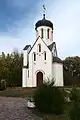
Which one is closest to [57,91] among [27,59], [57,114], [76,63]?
[57,114]

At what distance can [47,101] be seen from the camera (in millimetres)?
11586

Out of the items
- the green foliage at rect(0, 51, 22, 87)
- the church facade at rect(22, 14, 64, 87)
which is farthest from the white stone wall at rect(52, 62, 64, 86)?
the green foliage at rect(0, 51, 22, 87)

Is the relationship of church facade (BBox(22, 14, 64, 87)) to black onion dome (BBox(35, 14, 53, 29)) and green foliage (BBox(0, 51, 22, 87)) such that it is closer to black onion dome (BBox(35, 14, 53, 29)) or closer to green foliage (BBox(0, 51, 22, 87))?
black onion dome (BBox(35, 14, 53, 29))

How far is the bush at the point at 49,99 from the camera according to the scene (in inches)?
451

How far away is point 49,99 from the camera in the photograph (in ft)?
38.0

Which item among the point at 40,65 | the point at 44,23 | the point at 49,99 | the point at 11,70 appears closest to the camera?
the point at 49,99

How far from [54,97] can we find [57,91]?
0.44 meters

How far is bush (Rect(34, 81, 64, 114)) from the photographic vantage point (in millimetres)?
11453

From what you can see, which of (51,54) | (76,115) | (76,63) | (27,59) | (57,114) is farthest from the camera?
(76,63)

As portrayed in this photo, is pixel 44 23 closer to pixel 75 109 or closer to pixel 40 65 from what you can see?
pixel 40 65

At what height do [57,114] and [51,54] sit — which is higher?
[51,54]

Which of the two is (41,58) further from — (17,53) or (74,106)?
(74,106)

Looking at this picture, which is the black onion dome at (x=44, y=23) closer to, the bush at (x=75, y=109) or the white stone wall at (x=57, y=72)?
the white stone wall at (x=57, y=72)

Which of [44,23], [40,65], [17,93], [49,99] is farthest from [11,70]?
[49,99]
